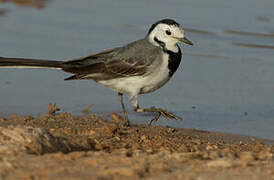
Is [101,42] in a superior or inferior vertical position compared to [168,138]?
superior

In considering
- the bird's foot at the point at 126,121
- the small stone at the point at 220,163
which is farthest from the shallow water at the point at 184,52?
the small stone at the point at 220,163

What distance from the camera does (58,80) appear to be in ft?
30.7

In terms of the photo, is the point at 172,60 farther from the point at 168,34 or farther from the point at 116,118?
the point at 116,118

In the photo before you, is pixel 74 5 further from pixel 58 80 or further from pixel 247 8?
pixel 58 80

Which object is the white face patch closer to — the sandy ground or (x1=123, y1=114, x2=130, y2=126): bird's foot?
(x1=123, y1=114, x2=130, y2=126): bird's foot

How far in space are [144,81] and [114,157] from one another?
8.50 ft

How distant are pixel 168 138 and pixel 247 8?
7.62 m

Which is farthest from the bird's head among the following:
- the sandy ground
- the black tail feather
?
the sandy ground

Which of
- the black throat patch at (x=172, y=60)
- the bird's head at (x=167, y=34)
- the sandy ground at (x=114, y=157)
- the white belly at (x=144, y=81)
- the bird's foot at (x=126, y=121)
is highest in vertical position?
the bird's head at (x=167, y=34)

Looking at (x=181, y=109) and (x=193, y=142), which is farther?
(x=181, y=109)

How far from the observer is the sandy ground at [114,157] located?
4.36m

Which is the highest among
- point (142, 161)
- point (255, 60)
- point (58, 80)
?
point (255, 60)

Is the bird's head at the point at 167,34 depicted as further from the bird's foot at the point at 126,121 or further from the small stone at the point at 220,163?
the small stone at the point at 220,163

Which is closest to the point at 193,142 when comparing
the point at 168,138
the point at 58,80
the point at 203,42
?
the point at 168,138
